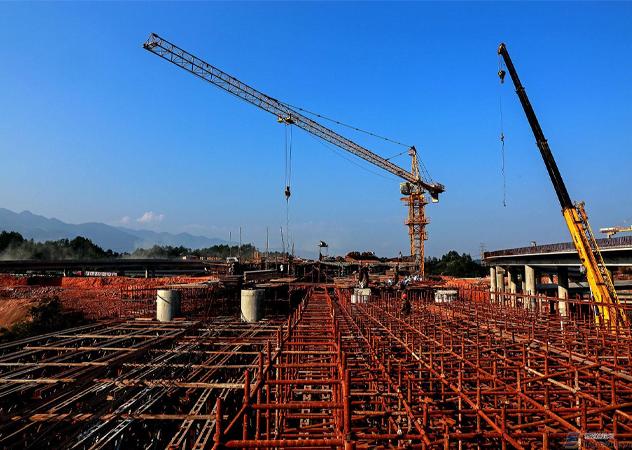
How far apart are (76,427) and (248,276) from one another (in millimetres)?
26063

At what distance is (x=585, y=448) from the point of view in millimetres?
4984

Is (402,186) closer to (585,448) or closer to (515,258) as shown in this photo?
(515,258)

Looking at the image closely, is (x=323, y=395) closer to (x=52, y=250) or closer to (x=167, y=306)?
(x=167, y=306)

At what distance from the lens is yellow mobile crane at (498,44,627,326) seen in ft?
69.4

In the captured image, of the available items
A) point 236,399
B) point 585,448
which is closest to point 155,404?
point 236,399

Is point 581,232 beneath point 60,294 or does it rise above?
above

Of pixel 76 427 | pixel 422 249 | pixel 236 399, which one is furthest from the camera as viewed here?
pixel 422 249

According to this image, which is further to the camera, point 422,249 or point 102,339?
point 422,249

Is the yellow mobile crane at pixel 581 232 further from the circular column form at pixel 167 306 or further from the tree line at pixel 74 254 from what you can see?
the tree line at pixel 74 254

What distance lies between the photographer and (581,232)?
22.5 meters

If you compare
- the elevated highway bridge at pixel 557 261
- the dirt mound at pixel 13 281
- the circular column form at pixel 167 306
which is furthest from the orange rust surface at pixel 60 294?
the elevated highway bridge at pixel 557 261

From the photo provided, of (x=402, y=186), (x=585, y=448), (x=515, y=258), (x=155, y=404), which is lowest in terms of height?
(x=155, y=404)

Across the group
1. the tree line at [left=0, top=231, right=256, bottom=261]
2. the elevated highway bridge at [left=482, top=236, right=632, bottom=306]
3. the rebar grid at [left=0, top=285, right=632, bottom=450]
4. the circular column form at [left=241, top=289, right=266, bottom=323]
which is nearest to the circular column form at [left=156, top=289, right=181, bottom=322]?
the circular column form at [left=241, top=289, right=266, bottom=323]

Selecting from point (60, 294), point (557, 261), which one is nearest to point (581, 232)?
point (557, 261)
